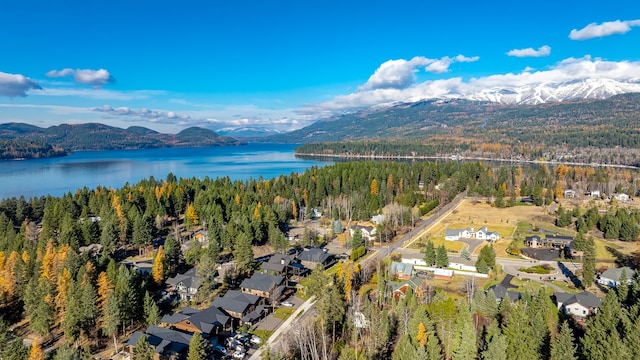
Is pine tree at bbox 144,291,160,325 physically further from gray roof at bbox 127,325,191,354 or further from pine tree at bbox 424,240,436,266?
pine tree at bbox 424,240,436,266

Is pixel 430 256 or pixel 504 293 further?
pixel 430 256

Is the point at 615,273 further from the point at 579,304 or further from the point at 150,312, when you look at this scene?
the point at 150,312

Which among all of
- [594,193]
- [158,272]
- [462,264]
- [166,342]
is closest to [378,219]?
[462,264]

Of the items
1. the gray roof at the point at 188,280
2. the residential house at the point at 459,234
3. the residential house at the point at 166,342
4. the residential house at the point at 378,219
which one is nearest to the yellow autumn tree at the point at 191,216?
the gray roof at the point at 188,280

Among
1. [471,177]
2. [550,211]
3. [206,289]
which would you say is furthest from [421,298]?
[471,177]

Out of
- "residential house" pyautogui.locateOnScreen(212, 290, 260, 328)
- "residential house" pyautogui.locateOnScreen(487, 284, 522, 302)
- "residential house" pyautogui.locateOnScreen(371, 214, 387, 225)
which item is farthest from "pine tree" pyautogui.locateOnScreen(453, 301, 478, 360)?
"residential house" pyautogui.locateOnScreen(371, 214, 387, 225)

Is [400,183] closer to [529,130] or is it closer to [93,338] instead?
[93,338]
